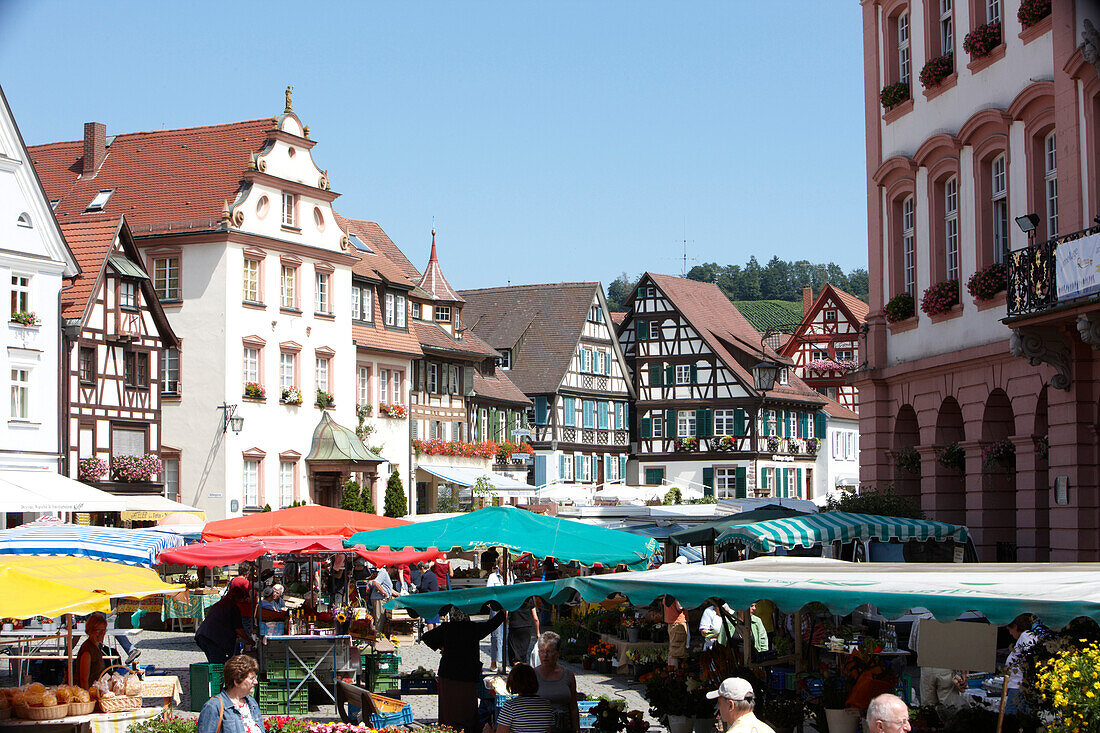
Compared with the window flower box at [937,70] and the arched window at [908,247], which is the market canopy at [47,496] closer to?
the arched window at [908,247]

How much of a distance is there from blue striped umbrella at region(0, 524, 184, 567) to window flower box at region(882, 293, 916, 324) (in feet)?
47.1

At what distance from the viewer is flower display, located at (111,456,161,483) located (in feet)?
134

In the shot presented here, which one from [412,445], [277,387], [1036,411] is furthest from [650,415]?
[1036,411]

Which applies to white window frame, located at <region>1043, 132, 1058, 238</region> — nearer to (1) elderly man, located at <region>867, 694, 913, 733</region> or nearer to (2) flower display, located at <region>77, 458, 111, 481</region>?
(1) elderly man, located at <region>867, 694, 913, 733</region>

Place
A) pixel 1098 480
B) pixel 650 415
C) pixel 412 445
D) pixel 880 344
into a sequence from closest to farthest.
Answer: pixel 1098 480
pixel 880 344
pixel 412 445
pixel 650 415

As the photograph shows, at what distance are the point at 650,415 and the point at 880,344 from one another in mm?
43045

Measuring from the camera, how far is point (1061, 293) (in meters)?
19.6

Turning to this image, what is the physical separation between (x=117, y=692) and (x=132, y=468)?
88.8 feet

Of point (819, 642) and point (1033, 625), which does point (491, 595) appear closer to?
point (1033, 625)

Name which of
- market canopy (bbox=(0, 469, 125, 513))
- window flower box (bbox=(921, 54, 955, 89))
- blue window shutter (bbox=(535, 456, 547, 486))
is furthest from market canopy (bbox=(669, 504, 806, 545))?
blue window shutter (bbox=(535, 456, 547, 486))

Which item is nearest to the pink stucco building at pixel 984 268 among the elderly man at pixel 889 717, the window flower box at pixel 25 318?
the elderly man at pixel 889 717

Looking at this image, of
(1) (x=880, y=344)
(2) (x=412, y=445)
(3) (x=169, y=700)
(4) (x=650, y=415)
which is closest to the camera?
(3) (x=169, y=700)

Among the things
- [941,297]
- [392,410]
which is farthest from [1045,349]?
[392,410]

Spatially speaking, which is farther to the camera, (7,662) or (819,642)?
(7,662)
